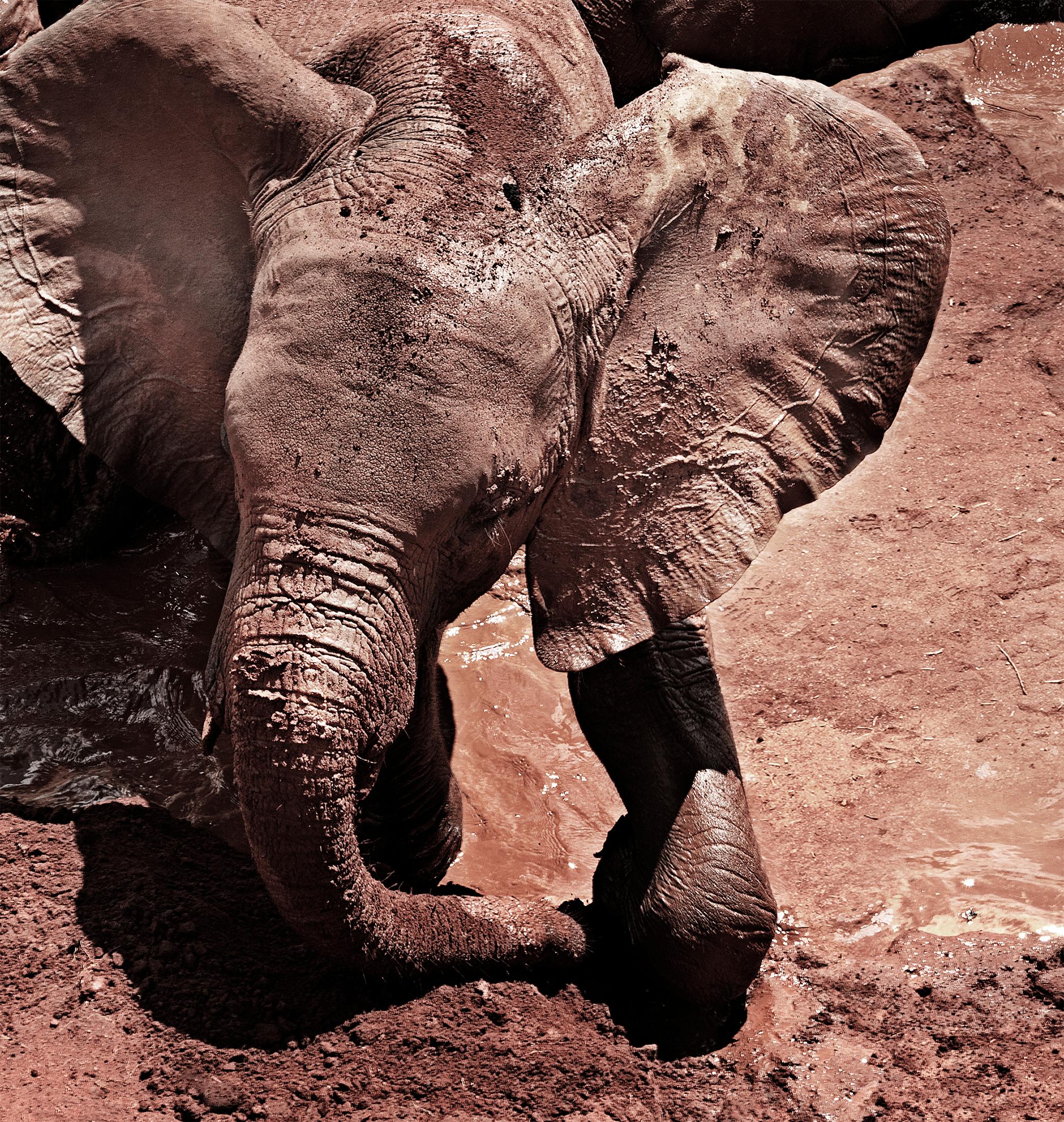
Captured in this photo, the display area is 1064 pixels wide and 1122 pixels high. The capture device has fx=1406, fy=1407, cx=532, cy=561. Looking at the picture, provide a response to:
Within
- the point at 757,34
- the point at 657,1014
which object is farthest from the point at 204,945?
the point at 757,34

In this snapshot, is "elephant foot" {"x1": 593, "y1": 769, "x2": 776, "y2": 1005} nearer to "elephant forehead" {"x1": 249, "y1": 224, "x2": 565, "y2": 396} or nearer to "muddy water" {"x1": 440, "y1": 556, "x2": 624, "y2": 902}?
"muddy water" {"x1": 440, "y1": 556, "x2": 624, "y2": 902}

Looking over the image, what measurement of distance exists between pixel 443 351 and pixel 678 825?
4.42ft

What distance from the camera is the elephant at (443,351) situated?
2.51 metres

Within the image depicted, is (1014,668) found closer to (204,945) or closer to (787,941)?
(787,941)

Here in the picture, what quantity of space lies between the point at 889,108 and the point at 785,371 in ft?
14.3

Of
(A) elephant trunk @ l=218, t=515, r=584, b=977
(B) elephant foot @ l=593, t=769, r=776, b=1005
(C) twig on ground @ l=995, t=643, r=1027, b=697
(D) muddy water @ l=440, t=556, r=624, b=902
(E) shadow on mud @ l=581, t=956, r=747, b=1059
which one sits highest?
(A) elephant trunk @ l=218, t=515, r=584, b=977

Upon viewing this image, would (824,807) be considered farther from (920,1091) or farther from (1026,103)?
(1026,103)

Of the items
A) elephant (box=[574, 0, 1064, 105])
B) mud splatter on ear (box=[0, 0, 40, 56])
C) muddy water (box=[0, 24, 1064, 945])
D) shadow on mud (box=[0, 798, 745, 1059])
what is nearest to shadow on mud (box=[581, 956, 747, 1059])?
shadow on mud (box=[0, 798, 745, 1059])

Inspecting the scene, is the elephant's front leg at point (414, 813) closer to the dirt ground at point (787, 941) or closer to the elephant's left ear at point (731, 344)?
the dirt ground at point (787, 941)

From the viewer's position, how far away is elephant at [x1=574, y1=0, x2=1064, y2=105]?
4082 mm

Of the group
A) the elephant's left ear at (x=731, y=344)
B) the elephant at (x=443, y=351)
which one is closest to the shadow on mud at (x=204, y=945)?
the elephant at (x=443, y=351)

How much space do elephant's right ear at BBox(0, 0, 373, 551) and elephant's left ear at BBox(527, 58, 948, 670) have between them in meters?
0.72

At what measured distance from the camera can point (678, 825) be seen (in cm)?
329

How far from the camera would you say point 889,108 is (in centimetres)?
674
